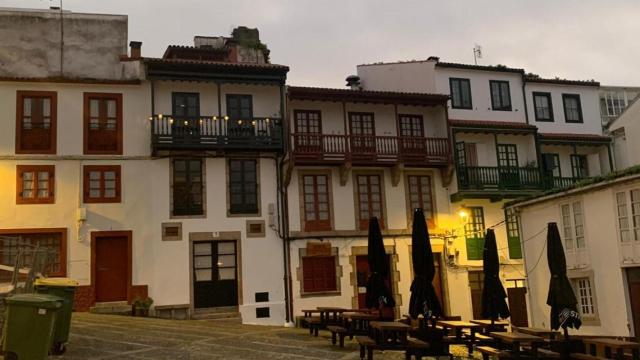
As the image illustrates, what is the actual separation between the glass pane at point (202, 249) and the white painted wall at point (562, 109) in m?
16.0

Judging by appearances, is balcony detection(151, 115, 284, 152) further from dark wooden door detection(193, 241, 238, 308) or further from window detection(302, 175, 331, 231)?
dark wooden door detection(193, 241, 238, 308)

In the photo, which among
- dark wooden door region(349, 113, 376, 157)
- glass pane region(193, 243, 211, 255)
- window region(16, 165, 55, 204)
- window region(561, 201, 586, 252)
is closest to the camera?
window region(561, 201, 586, 252)

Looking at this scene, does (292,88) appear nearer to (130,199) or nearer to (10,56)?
(130,199)

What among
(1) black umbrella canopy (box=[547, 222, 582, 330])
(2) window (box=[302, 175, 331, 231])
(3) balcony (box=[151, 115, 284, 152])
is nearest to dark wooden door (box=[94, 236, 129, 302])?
(3) balcony (box=[151, 115, 284, 152])

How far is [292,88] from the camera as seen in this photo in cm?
2416

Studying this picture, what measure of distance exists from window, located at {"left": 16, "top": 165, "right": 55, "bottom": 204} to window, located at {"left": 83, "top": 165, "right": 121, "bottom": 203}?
1.18m

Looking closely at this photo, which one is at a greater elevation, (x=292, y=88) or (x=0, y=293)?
(x=292, y=88)

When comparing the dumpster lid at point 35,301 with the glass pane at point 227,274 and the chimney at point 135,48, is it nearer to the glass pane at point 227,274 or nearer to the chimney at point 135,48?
the glass pane at point 227,274

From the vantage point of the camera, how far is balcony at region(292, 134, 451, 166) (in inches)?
949

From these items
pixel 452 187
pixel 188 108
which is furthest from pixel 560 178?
pixel 188 108

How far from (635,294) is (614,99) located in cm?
2019

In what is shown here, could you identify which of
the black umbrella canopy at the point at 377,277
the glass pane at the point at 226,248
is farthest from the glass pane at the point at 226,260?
the black umbrella canopy at the point at 377,277

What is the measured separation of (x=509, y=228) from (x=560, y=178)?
4075 millimetres

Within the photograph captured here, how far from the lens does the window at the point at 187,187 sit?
23125 millimetres
